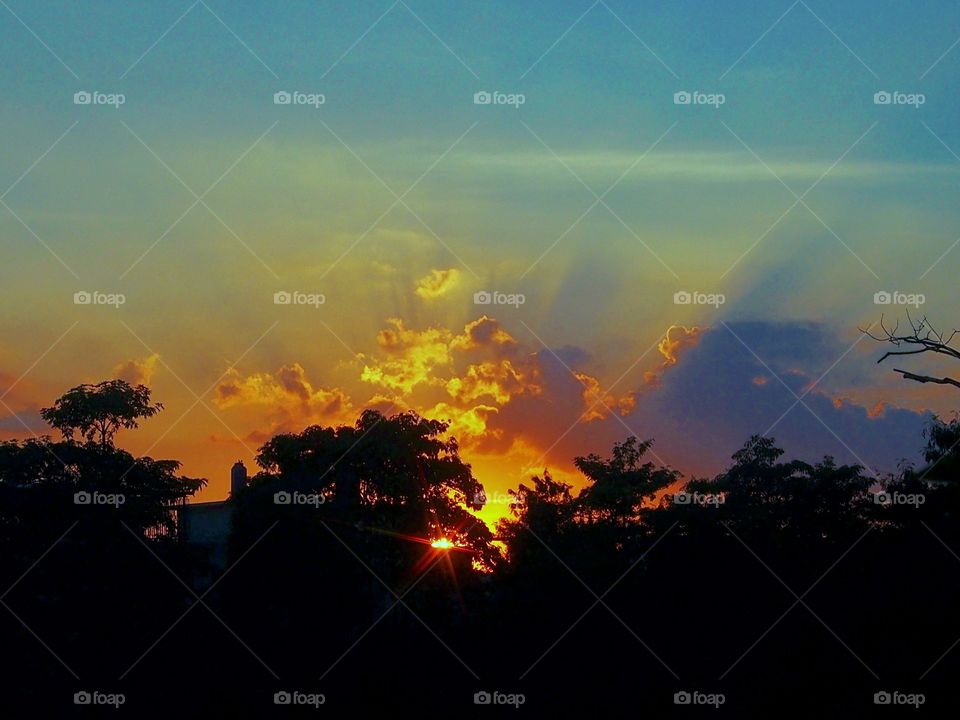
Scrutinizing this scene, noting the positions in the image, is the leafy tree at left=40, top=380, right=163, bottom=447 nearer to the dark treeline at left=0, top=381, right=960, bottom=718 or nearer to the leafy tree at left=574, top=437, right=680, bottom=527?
the dark treeline at left=0, top=381, right=960, bottom=718

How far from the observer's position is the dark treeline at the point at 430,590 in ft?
68.2

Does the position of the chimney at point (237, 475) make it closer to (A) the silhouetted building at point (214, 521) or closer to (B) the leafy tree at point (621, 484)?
(A) the silhouetted building at point (214, 521)

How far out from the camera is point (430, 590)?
23.6 m

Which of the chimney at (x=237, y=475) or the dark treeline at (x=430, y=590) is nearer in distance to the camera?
the dark treeline at (x=430, y=590)

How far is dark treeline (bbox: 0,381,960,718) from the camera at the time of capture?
68.2 ft

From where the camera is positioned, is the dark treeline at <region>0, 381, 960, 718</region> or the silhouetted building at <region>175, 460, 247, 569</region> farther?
the silhouetted building at <region>175, 460, 247, 569</region>

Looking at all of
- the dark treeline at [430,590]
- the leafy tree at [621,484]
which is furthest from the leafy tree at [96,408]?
the leafy tree at [621,484]

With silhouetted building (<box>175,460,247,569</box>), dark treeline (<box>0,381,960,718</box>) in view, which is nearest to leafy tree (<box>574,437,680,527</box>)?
dark treeline (<box>0,381,960,718</box>)

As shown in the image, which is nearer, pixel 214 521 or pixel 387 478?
pixel 387 478

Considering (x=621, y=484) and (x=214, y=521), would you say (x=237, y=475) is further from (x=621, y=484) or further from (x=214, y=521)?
(x=621, y=484)

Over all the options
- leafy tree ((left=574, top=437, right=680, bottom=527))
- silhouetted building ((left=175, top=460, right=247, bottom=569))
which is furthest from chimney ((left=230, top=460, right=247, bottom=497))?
leafy tree ((left=574, top=437, right=680, bottom=527))

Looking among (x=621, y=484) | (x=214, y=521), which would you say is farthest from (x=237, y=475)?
(x=621, y=484)

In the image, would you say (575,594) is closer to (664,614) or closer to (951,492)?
(664,614)

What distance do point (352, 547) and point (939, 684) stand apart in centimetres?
1078
